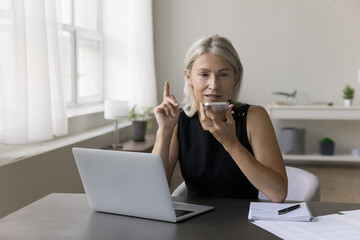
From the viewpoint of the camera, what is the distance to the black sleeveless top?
2.08 meters

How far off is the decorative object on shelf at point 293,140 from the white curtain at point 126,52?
5.22 feet

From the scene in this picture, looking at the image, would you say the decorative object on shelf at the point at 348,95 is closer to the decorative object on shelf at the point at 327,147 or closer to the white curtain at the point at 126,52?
the decorative object on shelf at the point at 327,147

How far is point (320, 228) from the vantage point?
143 centimetres

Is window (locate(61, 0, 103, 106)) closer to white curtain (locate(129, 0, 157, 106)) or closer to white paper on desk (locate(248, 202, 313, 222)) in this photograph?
white curtain (locate(129, 0, 157, 106))

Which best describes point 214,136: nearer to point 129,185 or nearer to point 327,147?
point 129,185

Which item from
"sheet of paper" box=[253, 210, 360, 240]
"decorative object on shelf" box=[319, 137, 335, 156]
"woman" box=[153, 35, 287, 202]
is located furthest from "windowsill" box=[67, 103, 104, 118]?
"sheet of paper" box=[253, 210, 360, 240]

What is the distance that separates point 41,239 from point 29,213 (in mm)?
296

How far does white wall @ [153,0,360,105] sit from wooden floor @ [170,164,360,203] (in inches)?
31.7

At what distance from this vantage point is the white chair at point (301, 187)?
2.14 metres

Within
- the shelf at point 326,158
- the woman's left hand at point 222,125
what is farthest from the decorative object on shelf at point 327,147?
the woman's left hand at point 222,125

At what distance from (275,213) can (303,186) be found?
710 mm

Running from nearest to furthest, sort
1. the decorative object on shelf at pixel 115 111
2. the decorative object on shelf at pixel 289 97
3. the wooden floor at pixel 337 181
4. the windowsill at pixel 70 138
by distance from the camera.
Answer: the windowsill at pixel 70 138 → the decorative object on shelf at pixel 115 111 → the wooden floor at pixel 337 181 → the decorative object on shelf at pixel 289 97

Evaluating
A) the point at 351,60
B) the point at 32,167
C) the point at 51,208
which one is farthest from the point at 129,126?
the point at 51,208

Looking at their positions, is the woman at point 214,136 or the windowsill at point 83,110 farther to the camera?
the windowsill at point 83,110
